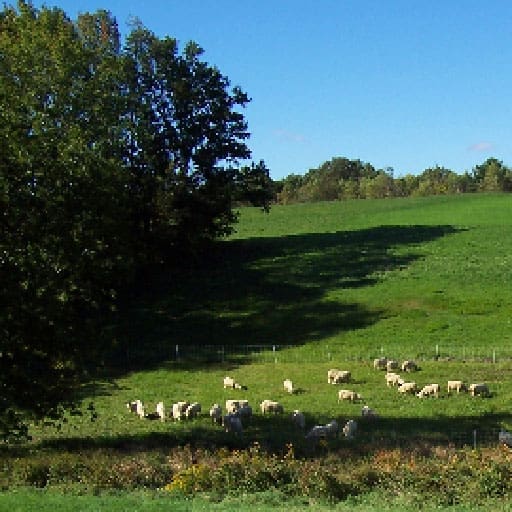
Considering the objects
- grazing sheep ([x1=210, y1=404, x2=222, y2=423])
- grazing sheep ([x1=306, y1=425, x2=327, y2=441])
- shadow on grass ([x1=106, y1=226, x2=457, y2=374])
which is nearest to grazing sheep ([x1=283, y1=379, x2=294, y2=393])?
grazing sheep ([x1=210, y1=404, x2=222, y2=423])

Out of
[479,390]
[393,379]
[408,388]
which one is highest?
[393,379]

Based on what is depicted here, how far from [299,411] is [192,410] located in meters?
4.08

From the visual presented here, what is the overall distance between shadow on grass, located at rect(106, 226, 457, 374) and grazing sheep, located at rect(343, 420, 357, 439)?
1642 cm

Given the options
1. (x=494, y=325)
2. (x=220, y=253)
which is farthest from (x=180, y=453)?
(x=220, y=253)

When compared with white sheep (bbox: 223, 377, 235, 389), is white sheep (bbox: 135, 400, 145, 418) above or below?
above

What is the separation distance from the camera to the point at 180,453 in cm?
2020

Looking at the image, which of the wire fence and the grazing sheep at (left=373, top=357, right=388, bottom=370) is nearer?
the grazing sheep at (left=373, top=357, right=388, bottom=370)

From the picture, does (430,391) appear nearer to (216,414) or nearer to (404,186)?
(216,414)

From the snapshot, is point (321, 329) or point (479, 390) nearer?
point (479, 390)

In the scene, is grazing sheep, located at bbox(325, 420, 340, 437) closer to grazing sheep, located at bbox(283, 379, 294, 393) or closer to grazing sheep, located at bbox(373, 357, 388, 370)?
grazing sheep, located at bbox(283, 379, 294, 393)

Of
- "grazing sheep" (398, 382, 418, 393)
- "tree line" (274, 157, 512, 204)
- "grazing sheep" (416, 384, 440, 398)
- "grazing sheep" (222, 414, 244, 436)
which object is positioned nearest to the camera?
"grazing sheep" (222, 414, 244, 436)

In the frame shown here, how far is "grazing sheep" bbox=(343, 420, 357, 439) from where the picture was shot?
80.0ft

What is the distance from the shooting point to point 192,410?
2864cm

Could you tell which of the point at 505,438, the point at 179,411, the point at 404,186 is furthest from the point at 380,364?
the point at 404,186
